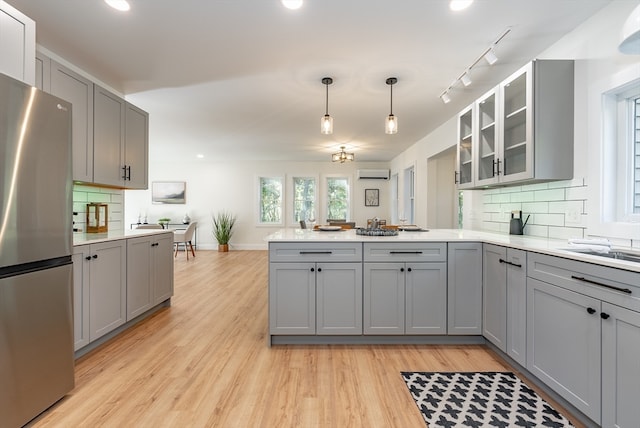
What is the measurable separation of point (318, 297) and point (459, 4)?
2.32 meters

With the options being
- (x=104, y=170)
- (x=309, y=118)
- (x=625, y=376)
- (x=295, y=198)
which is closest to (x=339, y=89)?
(x=309, y=118)

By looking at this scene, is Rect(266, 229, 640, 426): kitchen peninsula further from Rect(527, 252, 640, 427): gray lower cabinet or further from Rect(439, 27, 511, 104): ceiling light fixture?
Rect(439, 27, 511, 104): ceiling light fixture

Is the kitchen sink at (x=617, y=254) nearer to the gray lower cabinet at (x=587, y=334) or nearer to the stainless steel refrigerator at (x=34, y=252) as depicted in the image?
the gray lower cabinet at (x=587, y=334)

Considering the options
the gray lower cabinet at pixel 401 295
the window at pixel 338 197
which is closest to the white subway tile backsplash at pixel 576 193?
the gray lower cabinet at pixel 401 295

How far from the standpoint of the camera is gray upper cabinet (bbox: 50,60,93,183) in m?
2.44

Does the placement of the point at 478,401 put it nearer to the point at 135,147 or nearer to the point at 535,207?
the point at 535,207

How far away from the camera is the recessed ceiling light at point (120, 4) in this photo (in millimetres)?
2092

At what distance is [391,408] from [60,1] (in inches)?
131

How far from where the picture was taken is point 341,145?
6.54 meters

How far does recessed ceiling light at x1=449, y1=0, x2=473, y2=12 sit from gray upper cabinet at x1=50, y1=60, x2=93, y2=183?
9.71 feet

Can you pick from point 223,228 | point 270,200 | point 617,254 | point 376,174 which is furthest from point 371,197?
point 617,254

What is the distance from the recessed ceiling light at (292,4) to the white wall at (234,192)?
649cm

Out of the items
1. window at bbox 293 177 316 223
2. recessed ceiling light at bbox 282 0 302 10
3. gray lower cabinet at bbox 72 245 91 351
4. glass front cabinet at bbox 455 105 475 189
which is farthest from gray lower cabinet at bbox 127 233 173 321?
window at bbox 293 177 316 223

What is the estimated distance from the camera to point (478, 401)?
71.1 inches
